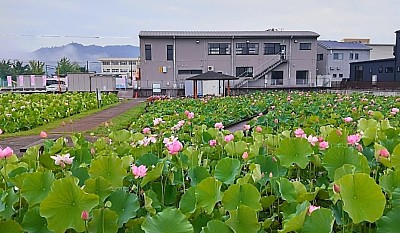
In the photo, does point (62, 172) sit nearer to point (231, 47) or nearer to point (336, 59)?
point (231, 47)

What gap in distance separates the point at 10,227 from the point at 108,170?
0.34 m

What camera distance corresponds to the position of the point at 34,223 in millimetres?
1162

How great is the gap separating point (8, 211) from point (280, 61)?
107 feet

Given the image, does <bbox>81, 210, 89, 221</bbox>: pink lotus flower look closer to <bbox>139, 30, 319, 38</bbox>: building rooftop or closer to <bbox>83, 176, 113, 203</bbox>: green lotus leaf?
<bbox>83, 176, 113, 203</bbox>: green lotus leaf

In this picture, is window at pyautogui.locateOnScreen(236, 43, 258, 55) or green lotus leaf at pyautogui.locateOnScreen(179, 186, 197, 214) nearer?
green lotus leaf at pyautogui.locateOnScreen(179, 186, 197, 214)

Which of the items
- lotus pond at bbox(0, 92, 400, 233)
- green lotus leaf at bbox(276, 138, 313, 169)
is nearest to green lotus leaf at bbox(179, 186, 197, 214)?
lotus pond at bbox(0, 92, 400, 233)

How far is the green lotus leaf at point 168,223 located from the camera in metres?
1.05

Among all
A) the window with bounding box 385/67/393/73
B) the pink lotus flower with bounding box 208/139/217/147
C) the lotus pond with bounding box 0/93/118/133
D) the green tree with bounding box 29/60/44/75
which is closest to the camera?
the pink lotus flower with bounding box 208/139/217/147

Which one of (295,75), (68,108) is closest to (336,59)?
(295,75)

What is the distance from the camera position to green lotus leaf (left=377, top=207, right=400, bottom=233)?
1091 mm

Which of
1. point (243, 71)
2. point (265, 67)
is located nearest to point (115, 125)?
point (243, 71)

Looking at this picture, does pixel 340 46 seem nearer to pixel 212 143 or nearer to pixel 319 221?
pixel 212 143

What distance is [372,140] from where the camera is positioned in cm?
199

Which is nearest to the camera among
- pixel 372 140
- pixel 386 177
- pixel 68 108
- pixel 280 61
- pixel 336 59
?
pixel 386 177
